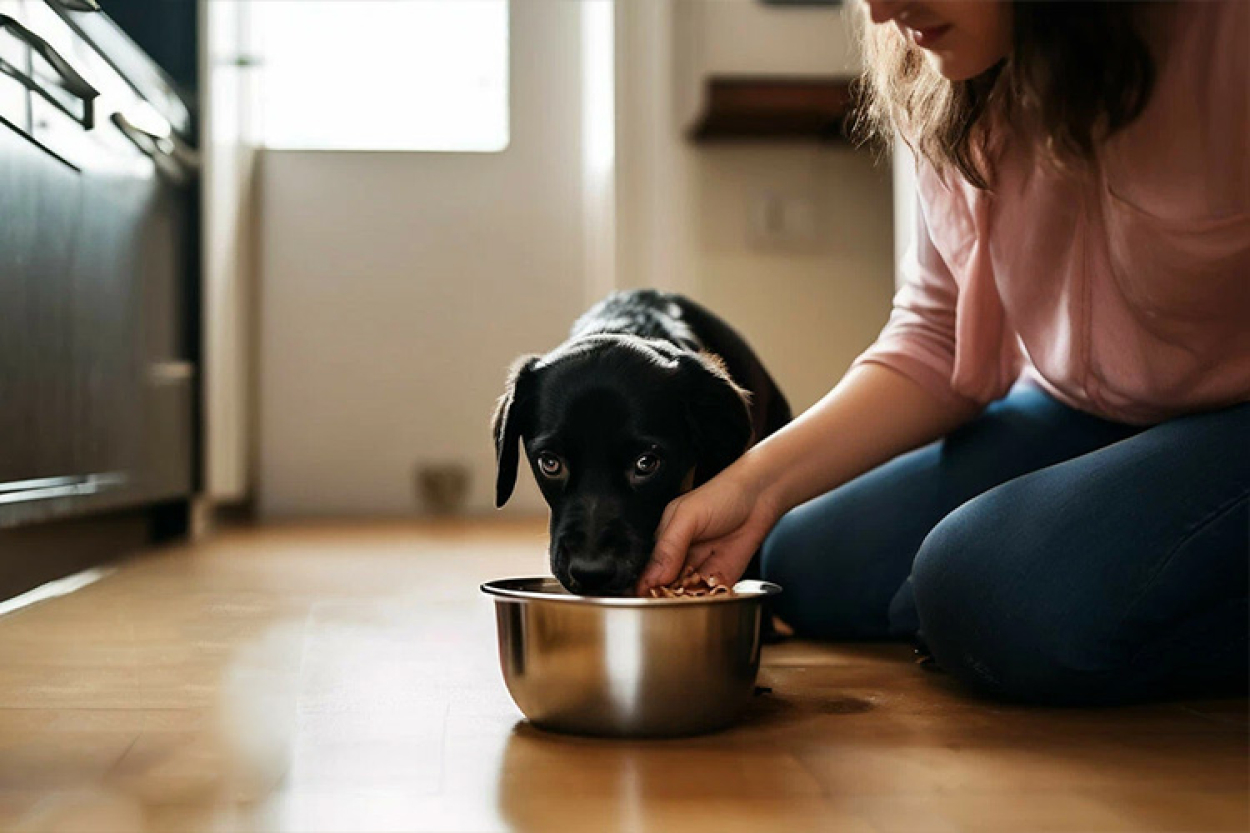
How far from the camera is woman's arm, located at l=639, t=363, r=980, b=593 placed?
145 centimetres

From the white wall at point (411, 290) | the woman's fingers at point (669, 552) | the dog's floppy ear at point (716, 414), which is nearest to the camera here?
the woman's fingers at point (669, 552)

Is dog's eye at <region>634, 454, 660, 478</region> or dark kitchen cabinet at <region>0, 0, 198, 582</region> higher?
dark kitchen cabinet at <region>0, 0, 198, 582</region>

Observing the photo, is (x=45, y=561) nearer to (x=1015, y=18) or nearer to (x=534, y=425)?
(x=534, y=425)

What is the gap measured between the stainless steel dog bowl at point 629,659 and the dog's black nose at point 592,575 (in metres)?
0.21

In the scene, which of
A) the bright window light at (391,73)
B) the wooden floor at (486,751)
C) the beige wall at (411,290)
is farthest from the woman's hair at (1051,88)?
the bright window light at (391,73)

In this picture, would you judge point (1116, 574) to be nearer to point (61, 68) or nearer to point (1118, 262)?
point (1118, 262)

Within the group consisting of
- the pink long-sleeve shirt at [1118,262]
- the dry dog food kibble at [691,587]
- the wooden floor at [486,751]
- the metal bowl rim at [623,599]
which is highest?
the pink long-sleeve shirt at [1118,262]

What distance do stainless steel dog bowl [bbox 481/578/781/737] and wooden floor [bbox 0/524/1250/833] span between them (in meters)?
0.03

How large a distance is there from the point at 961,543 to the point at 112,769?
2.79 ft

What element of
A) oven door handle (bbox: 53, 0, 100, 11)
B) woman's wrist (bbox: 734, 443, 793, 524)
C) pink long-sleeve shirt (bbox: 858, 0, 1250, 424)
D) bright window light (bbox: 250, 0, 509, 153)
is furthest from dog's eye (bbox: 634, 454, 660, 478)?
bright window light (bbox: 250, 0, 509, 153)

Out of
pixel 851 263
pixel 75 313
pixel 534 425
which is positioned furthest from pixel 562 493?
pixel 851 263

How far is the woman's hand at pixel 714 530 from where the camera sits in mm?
1421

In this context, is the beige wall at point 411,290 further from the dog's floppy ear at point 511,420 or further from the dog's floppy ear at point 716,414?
the dog's floppy ear at point 716,414

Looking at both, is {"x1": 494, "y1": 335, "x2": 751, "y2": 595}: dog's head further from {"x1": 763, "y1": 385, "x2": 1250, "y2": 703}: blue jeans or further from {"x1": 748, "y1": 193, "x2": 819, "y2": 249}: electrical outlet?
{"x1": 748, "y1": 193, "x2": 819, "y2": 249}: electrical outlet
